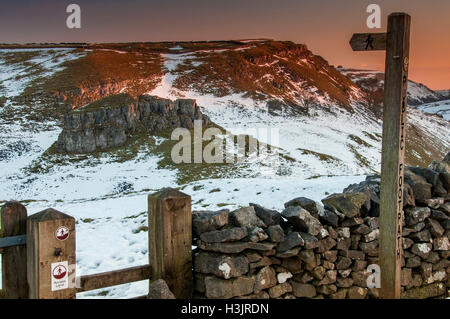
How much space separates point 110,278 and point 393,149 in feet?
13.2

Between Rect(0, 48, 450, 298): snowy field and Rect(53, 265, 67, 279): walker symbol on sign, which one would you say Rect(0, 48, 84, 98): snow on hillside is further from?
Rect(53, 265, 67, 279): walker symbol on sign

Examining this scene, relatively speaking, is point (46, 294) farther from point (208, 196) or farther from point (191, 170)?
point (191, 170)

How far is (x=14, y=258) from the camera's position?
434 cm

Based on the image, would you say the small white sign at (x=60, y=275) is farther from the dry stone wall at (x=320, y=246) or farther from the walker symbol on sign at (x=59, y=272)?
the dry stone wall at (x=320, y=246)

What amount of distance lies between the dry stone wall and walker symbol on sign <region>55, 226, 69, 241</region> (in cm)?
177

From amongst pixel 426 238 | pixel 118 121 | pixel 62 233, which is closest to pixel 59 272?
pixel 62 233

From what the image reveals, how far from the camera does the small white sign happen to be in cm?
424

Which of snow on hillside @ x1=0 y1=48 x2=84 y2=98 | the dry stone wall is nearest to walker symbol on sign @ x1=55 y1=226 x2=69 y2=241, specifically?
the dry stone wall

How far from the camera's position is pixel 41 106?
5419 centimetres

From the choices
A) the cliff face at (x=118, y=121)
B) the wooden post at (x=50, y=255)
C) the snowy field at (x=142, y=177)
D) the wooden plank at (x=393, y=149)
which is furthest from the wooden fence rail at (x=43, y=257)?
the cliff face at (x=118, y=121)

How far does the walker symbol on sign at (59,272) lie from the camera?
425 cm

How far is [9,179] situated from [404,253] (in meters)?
31.2

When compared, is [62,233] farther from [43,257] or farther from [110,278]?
[110,278]

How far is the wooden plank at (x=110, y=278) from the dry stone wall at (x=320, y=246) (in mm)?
813
